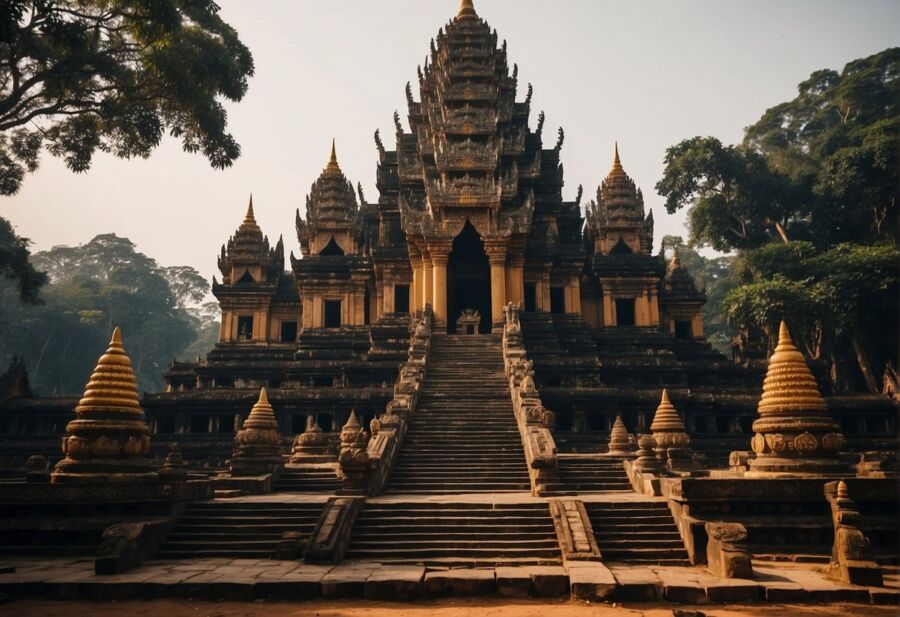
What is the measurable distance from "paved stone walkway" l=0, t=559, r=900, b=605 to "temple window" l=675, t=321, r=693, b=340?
102ft

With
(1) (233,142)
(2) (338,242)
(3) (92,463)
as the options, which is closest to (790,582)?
(3) (92,463)

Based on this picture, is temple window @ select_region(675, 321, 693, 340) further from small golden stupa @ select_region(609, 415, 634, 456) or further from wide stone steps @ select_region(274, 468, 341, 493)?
wide stone steps @ select_region(274, 468, 341, 493)

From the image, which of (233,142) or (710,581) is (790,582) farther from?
(233,142)

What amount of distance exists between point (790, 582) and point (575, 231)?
103 ft

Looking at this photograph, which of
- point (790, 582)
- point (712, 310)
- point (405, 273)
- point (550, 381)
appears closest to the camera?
point (790, 582)

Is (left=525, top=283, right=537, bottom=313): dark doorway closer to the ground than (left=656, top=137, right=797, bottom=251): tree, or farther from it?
closer to the ground

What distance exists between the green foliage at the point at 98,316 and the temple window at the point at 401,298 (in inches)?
1278

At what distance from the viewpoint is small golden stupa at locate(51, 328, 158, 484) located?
515 inches

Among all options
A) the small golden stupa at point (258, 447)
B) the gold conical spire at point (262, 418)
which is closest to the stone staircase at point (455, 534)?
the small golden stupa at point (258, 447)

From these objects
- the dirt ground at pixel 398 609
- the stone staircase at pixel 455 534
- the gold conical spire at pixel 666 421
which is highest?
the gold conical spire at pixel 666 421

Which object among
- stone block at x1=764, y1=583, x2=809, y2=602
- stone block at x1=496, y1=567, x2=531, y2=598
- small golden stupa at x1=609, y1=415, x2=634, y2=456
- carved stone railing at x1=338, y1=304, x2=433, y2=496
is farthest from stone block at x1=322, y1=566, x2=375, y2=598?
small golden stupa at x1=609, y1=415, x2=634, y2=456

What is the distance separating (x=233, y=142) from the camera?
29109mm

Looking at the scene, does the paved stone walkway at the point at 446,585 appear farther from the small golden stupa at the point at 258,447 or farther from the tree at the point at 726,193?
the tree at the point at 726,193

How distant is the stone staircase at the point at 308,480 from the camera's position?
57.4 ft
